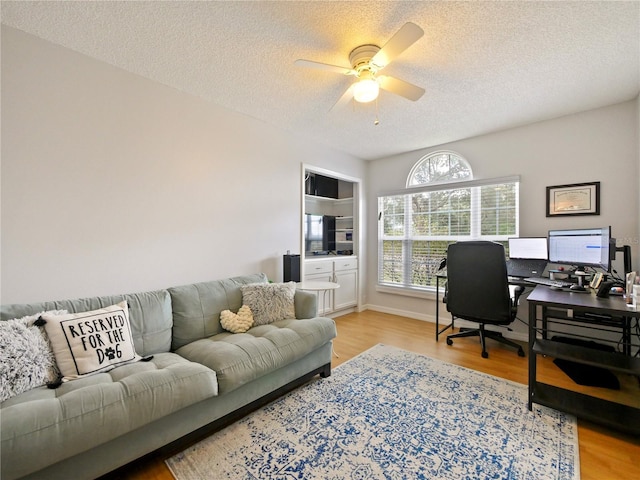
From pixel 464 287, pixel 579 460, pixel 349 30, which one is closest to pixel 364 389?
pixel 579 460

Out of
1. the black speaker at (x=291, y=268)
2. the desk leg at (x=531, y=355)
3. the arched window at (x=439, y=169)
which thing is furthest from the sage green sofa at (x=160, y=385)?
the arched window at (x=439, y=169)

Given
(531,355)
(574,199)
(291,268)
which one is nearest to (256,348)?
(291,268)

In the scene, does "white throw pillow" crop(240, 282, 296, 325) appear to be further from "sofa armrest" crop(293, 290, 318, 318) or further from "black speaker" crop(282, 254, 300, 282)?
"black speaker" crop(282, 254, 300, 282)

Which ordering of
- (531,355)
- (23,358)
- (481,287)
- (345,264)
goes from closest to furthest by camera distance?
1. (23,358)
2. (531,355)
3. (481,287)
4. (345,264)

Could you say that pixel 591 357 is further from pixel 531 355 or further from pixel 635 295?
pixel 635 295

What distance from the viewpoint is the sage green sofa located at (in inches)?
45.2

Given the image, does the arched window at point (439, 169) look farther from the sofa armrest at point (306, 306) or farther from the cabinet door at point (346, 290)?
the sofa armrest at point (306, 306)

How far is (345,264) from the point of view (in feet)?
14.4

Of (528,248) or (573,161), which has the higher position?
(573,161)

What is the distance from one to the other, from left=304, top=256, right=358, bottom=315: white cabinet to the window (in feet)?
1.64

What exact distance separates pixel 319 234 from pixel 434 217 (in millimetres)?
1700

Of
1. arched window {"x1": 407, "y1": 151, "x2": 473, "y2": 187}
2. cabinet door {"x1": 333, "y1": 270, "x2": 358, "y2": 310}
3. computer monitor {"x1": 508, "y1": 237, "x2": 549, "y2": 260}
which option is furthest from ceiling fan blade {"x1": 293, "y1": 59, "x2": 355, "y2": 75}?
cabinet door {"x1": 333, "y1": 270, "x2": 358, "y2": 310}

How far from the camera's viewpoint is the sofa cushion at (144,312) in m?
1.84

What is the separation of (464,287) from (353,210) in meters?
2.24
